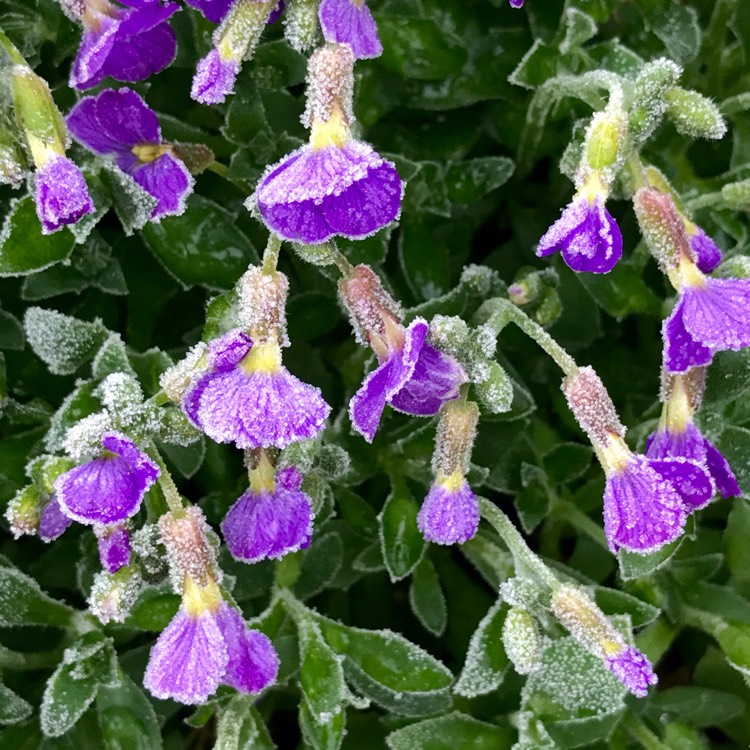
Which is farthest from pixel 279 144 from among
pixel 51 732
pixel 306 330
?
pixel 51 732

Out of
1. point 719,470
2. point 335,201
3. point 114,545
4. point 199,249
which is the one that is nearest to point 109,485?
point 114,545

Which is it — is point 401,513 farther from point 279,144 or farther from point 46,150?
point 46,150

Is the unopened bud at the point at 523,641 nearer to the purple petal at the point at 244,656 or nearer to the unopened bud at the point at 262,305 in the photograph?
the purple petal at the point at 244,656

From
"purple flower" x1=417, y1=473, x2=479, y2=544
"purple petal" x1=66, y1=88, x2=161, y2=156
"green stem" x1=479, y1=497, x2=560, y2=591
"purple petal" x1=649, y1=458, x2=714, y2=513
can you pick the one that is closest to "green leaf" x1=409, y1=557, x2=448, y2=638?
"green stem" x1=479, y1=497, x2=560, y2=591

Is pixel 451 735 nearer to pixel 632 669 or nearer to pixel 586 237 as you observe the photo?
pixel 632 669

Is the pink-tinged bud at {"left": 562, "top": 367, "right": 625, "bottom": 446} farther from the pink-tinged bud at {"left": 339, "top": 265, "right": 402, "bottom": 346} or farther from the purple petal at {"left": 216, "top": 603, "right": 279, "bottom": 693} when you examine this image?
the purple petal at {"left": 216, "top": 603, "right": 279, "bottom": 693}
